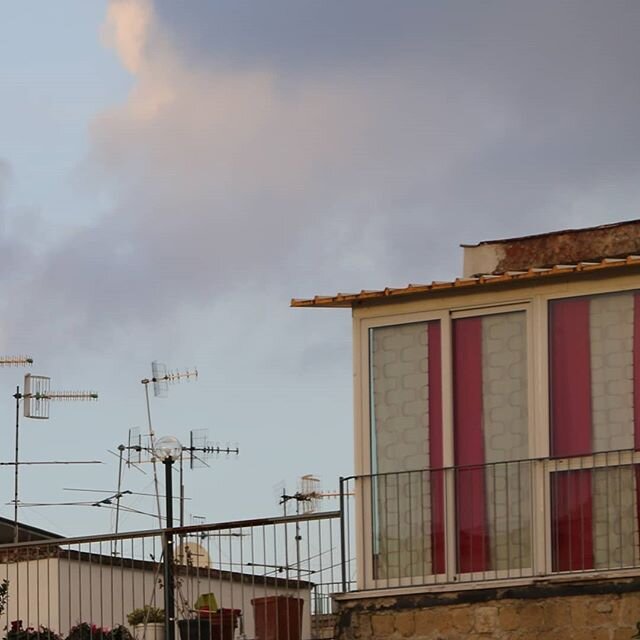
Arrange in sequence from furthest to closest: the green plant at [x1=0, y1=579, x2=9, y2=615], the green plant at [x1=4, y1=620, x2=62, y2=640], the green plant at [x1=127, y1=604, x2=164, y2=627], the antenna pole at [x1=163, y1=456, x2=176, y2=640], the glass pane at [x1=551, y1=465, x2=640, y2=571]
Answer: the green plant at [x1=0, y1=579, x2=9, y2=615] < the green plant at [x1=4, y1=620, x2=62, y2=640] < the green plant at [x1=127, y1=604, x2=164, y2=627] < the antenna pole at [x1=163, y1=456, x2=176, y2=640] < the glass pane at [x1=551, y1=465, x2=640, y2=571]

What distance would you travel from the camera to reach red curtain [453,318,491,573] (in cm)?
1773

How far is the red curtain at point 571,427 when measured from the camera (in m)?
17.3

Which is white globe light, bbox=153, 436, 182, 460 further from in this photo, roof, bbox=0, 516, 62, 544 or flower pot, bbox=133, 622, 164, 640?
roof, bbox=0, 516, 62, 544

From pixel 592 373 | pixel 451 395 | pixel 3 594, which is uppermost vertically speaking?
pixel 592 373

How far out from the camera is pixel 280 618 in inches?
715

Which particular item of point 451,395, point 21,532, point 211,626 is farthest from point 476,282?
point 21,532

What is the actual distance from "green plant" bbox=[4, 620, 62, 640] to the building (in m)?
3.08

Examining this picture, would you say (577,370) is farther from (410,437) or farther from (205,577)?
(205,577)

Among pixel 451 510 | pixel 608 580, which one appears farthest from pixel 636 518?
pixel 451 510

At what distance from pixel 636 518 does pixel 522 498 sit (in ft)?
3.40

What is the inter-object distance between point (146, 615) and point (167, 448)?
2.46 metres

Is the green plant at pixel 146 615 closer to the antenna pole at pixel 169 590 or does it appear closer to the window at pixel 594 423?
the antenna pole at pixel 169 590

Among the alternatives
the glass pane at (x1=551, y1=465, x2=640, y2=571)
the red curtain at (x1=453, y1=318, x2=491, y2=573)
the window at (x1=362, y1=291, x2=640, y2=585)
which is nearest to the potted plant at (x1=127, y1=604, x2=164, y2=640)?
the window at (x1=362, y1=291, x2=640, y2=585)

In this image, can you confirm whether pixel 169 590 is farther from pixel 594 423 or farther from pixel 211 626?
pixel 594 423
